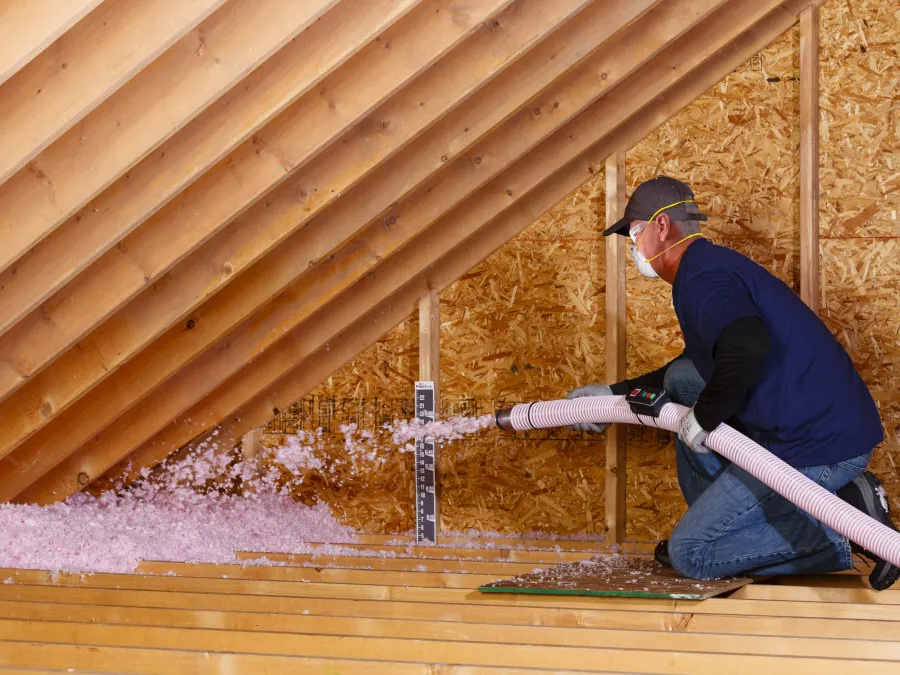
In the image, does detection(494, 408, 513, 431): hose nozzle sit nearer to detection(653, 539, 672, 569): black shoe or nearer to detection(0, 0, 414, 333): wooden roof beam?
detection(653, 539, 672, 569): black shoe

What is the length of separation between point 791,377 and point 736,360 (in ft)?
0.85

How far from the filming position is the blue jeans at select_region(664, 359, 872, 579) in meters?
2.67

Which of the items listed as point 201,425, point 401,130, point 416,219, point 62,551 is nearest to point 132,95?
point 401,130

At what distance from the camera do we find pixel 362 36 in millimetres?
2307

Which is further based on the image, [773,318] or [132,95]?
[773,318]

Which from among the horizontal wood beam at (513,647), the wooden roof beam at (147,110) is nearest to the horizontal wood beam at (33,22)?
the wooden roof beam at (147,110)

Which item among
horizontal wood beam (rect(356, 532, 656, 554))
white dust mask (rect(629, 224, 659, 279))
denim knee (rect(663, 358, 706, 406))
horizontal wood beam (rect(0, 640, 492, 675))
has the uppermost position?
white dust mask (rect(629, 224, 659, 279))

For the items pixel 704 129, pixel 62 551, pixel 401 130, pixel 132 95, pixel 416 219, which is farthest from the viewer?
pixel 704 129

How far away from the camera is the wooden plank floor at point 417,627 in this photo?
199 cm

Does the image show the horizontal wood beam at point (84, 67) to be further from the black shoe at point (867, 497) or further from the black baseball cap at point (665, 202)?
the black shoe at point (867, 497)

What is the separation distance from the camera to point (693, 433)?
2.67 m

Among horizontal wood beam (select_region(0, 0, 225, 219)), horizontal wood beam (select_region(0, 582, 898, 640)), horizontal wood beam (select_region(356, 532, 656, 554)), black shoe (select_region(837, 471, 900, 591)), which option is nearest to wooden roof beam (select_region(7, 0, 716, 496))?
horizontal wood beam (select_region(0, 582, 898, 640))

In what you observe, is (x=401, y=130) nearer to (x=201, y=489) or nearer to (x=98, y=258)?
(x=98, y=258)

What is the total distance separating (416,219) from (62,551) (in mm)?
1609
